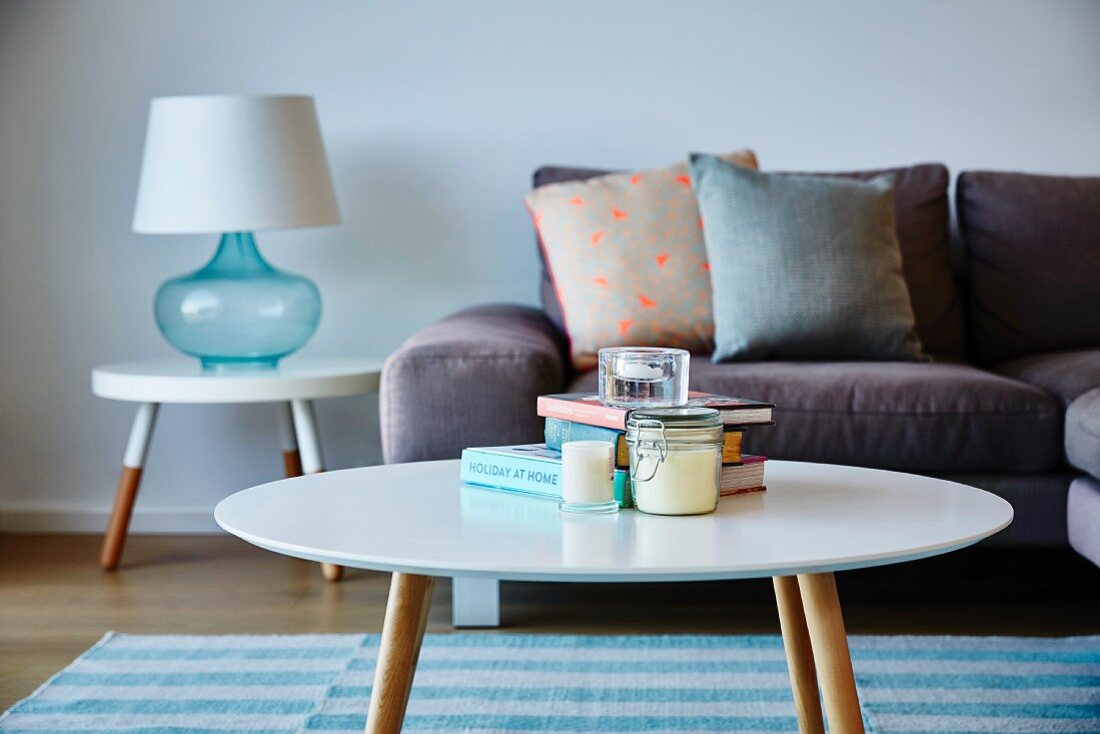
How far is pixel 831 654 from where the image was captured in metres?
1.19

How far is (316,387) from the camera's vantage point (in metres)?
2.51

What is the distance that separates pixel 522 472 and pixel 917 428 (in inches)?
39.2

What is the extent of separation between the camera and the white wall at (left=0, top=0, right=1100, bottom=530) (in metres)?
2.99

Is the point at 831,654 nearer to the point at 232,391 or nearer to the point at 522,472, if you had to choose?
the point at 522,472

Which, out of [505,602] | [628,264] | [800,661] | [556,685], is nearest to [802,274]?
[628,264]

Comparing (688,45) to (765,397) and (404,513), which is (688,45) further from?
(404,513)

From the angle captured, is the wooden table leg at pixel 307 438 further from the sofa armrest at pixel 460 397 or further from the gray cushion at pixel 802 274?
the gray cushion at pixel 802 274

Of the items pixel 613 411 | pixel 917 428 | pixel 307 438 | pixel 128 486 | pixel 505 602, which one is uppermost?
pixel 613 411

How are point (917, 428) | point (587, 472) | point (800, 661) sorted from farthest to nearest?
point (917, 428) → point (800, 661) → point (587, 472)

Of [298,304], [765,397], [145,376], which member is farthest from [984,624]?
[145,376]

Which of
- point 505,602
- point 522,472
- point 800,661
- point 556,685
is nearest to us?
point 522,472

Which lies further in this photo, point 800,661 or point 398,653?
point 800,661

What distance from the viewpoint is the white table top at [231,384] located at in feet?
8.11

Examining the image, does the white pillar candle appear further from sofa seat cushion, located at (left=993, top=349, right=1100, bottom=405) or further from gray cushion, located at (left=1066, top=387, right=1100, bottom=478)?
sofa seat cushion, located at (left=993, top=349, right=1100, bottom=405)
